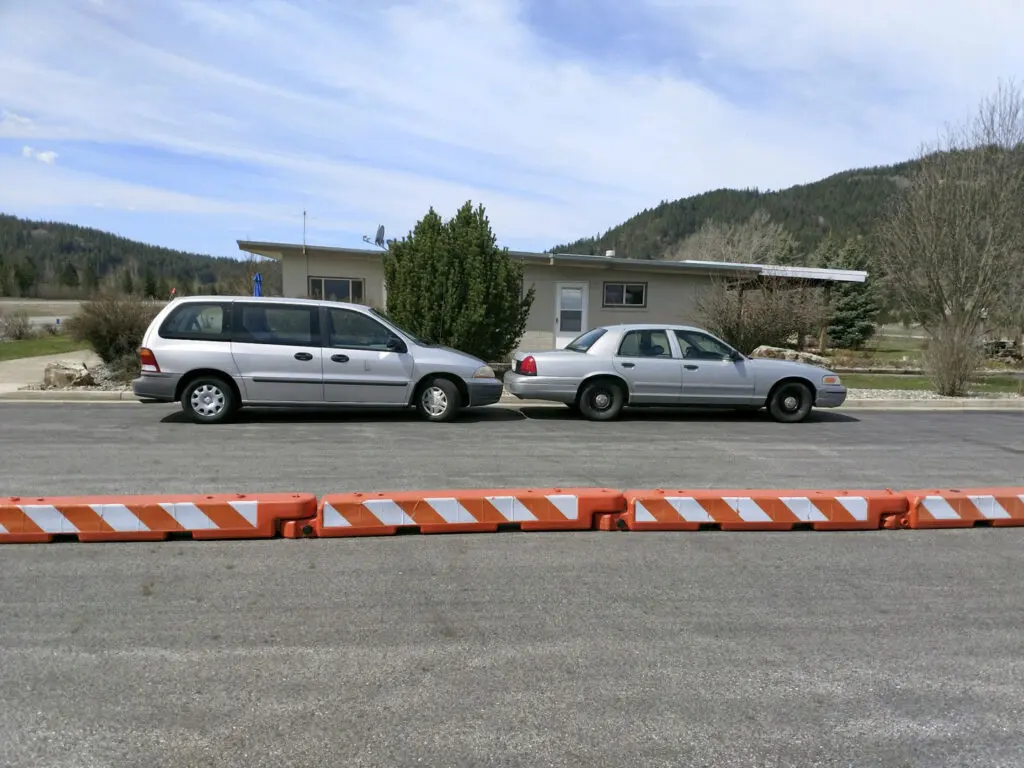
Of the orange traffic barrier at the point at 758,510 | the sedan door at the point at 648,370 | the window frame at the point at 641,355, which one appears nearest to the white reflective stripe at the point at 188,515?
the orange traffic barrier at the point at 758,510

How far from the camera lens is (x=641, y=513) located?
5215 mm

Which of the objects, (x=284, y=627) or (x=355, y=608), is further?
(x=355, y=608)

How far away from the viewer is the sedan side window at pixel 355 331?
9836 millimetres

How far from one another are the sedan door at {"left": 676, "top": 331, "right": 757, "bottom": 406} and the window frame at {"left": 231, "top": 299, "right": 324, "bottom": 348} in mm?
5271

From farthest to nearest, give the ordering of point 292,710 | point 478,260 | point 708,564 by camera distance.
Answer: point 478,260, point 708,564, point 292,710

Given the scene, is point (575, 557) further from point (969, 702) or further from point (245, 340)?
point (245, 340)

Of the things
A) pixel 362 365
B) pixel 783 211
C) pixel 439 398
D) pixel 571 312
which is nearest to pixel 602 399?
pixel 439 398

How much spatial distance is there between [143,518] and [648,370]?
742cm

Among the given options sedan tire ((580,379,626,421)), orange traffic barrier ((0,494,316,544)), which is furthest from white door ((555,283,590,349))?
orange traffic barrier ((0,494,316,544))

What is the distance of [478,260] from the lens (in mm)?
14062

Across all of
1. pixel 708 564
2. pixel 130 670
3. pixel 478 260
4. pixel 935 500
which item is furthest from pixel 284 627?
pixel 478 260

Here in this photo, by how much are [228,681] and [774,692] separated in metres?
2.33

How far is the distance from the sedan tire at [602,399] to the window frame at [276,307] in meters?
3.85

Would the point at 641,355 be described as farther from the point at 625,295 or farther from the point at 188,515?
the point at 625,295
